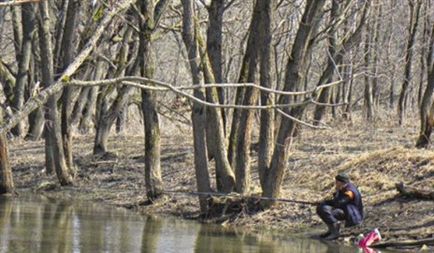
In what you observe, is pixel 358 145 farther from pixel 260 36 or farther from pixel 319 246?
pixel 319 246

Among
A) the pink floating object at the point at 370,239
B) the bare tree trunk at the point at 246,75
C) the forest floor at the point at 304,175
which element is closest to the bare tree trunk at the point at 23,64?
the forest floor at the point at 304,175

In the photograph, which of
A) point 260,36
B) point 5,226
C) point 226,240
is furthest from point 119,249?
point 260,36

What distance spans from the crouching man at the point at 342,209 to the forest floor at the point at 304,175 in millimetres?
349

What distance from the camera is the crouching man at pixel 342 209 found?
1719cm

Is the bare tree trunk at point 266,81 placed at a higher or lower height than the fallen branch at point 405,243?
higher

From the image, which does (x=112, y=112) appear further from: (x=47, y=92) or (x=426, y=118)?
(x=47, y=92)

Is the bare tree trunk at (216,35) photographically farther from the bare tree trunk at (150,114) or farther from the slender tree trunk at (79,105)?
the slender tree trunk at (79,105)

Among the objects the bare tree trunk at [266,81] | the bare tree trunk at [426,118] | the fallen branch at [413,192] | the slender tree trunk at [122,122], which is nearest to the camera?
the fallen branch at [413,192]

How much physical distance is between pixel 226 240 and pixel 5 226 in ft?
14.3

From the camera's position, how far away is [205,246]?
15711 millimetres

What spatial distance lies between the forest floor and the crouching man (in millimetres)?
349

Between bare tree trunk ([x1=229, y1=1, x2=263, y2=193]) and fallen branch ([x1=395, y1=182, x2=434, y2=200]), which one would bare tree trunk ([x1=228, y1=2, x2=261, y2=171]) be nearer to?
bare tree trunk ([x1=229, y1=1, x2=263, y2=193])

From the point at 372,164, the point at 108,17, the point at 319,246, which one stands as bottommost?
the point at 319,246

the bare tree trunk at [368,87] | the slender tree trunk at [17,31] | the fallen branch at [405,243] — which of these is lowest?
the fallen branch at [405,243]
